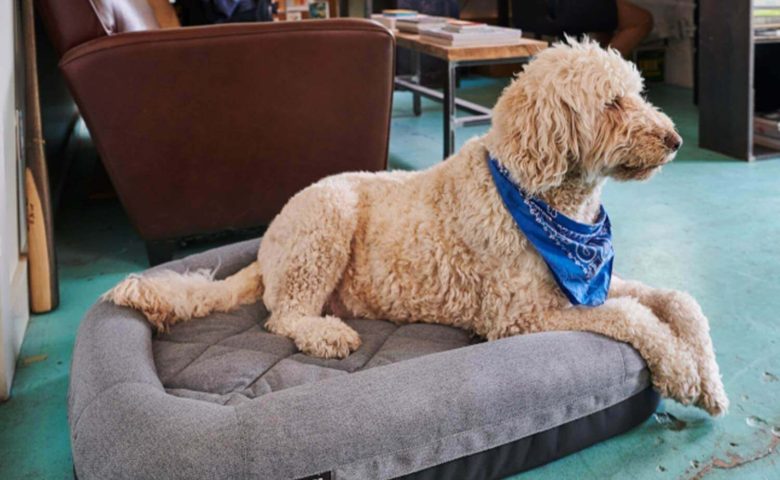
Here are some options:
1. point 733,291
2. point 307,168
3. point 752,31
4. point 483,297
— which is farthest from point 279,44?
point 752,31

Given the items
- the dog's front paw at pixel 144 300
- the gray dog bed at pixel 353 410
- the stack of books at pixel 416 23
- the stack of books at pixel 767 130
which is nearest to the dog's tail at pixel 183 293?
the dog's front paw at pixel 144 300

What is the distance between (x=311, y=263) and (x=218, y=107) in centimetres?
113

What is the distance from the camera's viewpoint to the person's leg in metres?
6.39

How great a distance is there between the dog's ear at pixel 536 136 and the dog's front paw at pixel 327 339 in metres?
0.64

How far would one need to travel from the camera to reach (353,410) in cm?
172

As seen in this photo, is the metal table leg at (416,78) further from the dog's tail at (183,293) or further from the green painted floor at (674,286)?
the dog's tail at (183,293)

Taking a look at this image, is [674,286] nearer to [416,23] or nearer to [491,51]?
[491,51]

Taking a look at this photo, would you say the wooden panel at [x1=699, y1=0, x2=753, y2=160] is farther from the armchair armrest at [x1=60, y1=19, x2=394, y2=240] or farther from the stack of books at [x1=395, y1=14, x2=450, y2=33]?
the armchair armrest at [x1=60, y1=19, x2=394, y2=240]

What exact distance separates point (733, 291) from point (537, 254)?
106 cm

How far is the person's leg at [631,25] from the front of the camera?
6.39 metres

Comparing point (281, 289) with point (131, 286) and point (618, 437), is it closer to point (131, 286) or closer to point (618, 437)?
point (131, 286)

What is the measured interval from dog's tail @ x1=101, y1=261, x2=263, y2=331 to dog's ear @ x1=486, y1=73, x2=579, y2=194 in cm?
99

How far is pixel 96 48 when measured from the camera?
115 inches

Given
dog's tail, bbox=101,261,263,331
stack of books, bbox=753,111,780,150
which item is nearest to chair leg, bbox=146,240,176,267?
dog's tail, bbox=101,261,263,331
